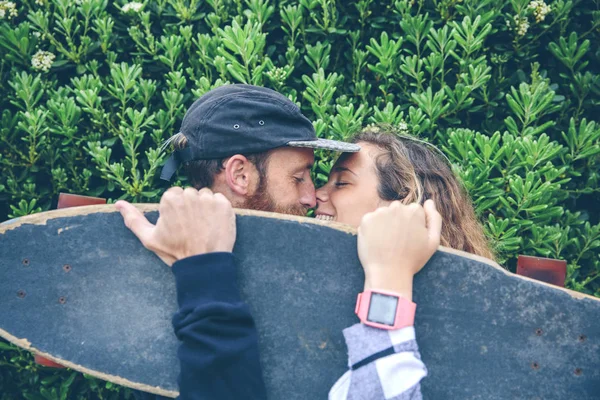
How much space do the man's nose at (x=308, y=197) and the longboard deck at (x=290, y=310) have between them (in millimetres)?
591

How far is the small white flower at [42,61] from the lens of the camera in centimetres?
267

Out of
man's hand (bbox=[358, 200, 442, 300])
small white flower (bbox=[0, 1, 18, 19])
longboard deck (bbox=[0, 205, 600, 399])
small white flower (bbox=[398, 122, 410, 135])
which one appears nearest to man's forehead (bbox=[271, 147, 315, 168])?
small white flower (bbox=[398, 122, 410, 135])

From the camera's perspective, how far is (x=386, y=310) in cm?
169

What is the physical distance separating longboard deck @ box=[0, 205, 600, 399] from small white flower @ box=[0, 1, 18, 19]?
49.0 inches

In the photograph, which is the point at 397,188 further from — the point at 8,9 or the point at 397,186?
the point at 8,9

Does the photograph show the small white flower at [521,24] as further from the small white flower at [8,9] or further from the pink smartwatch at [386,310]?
the small white flower at [8,9]

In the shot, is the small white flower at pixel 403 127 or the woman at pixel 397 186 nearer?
the woman at pixel 397 186

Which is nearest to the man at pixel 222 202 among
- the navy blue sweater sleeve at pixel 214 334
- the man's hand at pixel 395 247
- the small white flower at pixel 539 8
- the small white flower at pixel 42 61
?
the navy blue sweater sleeve at pixel 214 334

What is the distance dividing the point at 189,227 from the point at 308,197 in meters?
0.82

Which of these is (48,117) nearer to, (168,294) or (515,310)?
(168,294)

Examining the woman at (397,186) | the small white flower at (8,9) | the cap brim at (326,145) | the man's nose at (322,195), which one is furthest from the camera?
the small white flower at (8,9)

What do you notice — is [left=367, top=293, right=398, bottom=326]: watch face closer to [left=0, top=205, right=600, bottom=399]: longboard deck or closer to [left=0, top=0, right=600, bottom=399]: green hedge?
[left=0, top=205, right=600, bottom=399]: longboard deck

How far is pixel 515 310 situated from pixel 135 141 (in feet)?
5.37

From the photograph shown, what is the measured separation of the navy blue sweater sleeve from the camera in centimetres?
164
